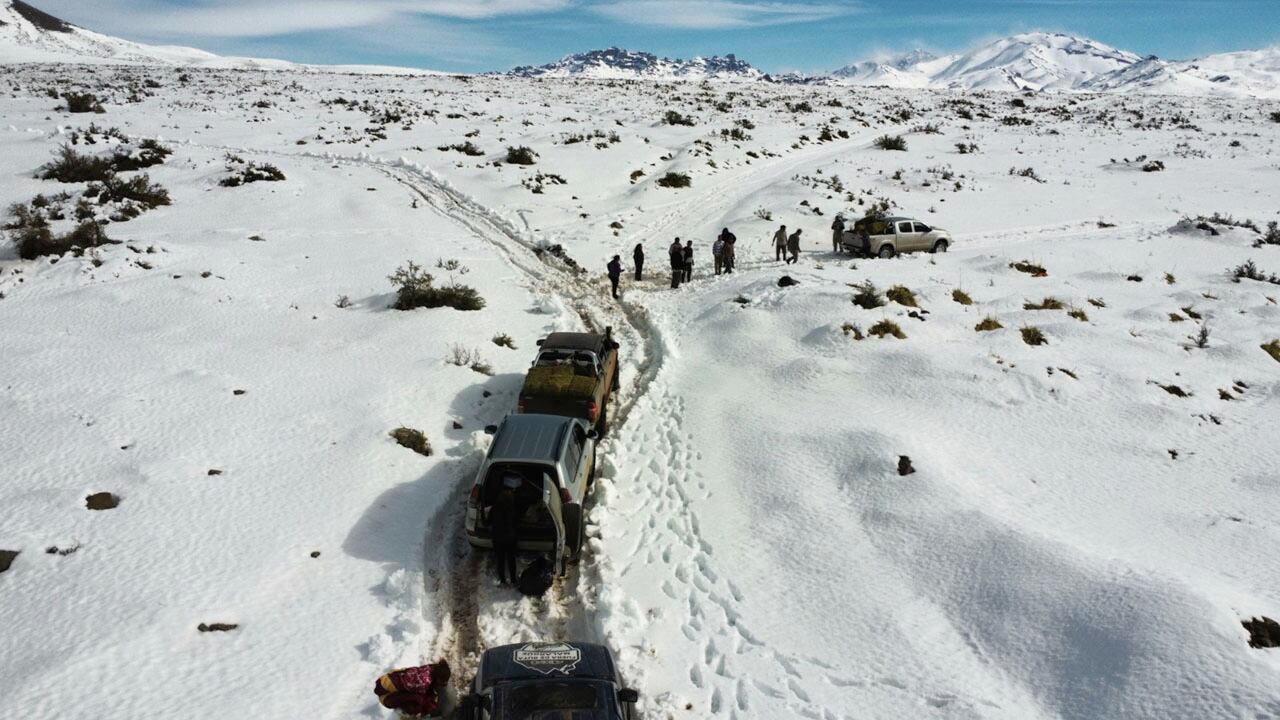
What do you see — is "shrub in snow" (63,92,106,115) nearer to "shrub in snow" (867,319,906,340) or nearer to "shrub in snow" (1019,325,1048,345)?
"shrub in snow" (867,319,906,340)

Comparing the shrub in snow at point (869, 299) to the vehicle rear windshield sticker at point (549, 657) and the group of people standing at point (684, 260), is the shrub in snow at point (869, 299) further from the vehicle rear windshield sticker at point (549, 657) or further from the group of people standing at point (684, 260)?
the vehicle rear windshield sticker at point (549, 657)

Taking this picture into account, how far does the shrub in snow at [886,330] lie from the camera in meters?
15.6

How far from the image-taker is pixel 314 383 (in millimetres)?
13664

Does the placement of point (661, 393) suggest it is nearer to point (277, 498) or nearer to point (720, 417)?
point (720, 417)

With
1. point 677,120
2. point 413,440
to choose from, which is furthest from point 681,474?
point 677,120

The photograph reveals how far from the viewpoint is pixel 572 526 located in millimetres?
8781

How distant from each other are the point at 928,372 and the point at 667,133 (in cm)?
4014

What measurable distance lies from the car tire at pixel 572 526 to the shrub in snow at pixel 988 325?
40.1 feet

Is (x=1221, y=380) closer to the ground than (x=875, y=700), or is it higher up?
higher up

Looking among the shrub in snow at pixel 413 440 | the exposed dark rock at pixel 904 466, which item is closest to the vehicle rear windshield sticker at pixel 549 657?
the shrub in snow at pixel 413 440

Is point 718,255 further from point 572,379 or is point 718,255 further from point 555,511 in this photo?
point 555,511

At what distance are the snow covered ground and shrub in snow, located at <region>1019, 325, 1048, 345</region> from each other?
244 millimetres

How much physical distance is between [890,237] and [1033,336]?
10.2m

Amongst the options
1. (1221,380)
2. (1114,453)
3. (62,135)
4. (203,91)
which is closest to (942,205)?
(1221,380)
